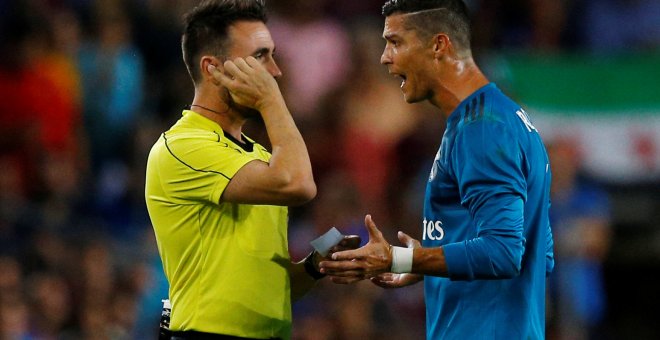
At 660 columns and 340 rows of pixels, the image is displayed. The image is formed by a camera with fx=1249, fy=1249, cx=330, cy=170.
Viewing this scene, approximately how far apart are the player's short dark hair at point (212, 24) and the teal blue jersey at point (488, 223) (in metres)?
1.07

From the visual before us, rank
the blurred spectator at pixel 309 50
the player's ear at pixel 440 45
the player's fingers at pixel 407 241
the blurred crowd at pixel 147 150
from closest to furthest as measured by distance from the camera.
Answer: the player's ear at pixel 440 45 → the player's fingers at pixel 407 241 → the blurred crowd at pixel 147 150 → the blurred spectator at pixel 309 50

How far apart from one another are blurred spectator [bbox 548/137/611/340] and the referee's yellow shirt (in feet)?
14.8

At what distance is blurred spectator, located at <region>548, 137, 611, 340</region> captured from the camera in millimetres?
9672

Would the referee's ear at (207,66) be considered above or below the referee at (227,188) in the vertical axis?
above

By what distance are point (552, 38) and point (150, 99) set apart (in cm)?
399

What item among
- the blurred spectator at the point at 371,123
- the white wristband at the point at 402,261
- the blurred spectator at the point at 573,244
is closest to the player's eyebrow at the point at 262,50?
the white wristband at the point at 402,261

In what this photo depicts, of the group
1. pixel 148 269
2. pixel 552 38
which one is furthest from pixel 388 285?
pixel 552 38

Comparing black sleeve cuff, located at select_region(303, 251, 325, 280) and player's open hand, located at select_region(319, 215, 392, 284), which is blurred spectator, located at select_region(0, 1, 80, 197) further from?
player's open hand, located at select_region(319, 215, 392, 284)

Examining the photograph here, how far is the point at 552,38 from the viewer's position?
39.5ft

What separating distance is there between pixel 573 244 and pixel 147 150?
3.47 m

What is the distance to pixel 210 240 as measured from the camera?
17.6 ft

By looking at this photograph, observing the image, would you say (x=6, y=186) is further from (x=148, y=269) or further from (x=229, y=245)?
(x=229, y=245)

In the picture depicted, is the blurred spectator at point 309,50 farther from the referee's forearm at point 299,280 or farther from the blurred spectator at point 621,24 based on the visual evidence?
the referee's forearm at point 299,280

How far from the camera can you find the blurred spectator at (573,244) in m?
9.67
